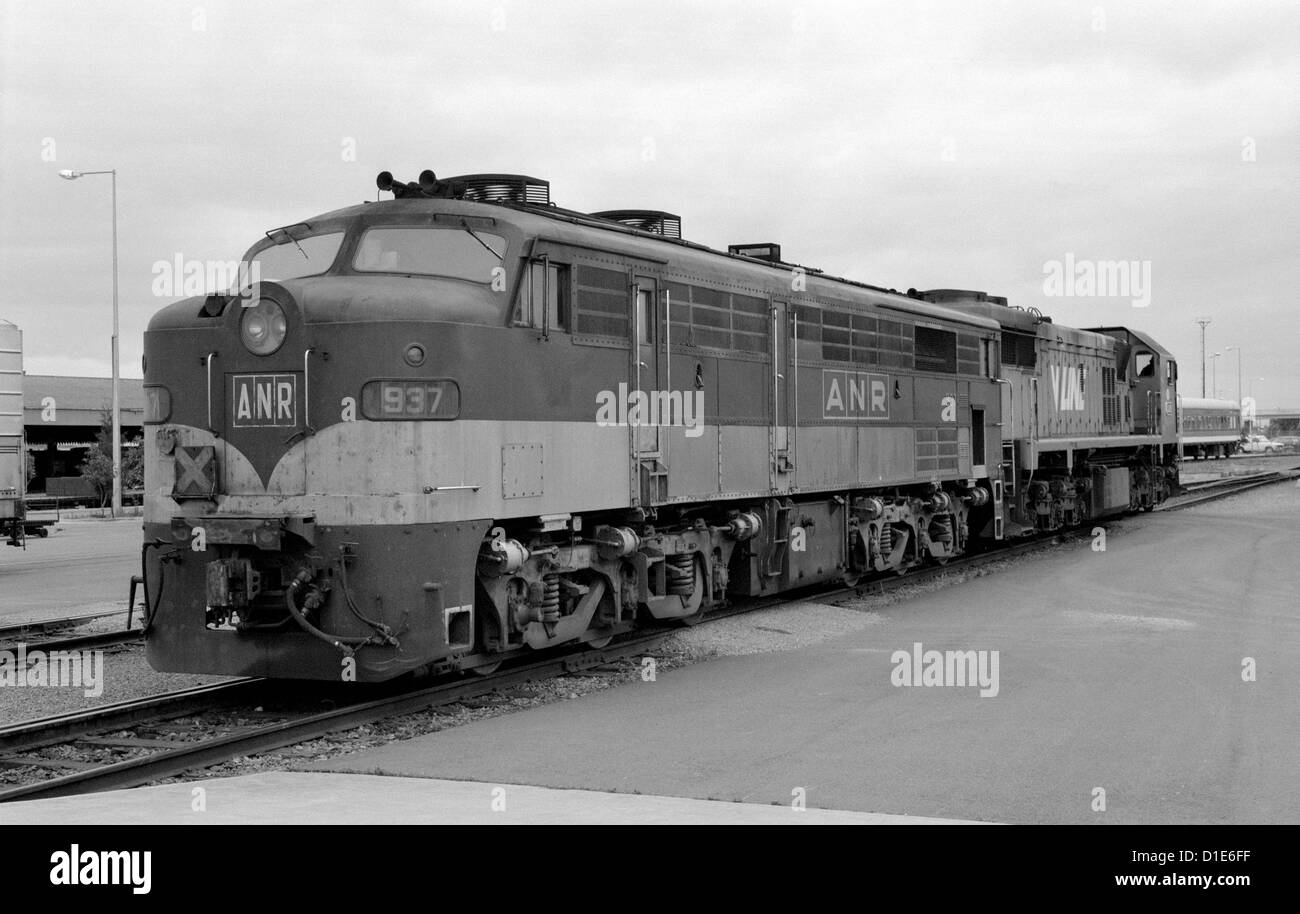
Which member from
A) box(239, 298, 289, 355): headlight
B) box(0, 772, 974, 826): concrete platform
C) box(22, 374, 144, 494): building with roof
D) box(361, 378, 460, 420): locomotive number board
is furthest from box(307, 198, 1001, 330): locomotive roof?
box(22, 374, 144, 494): building with roof

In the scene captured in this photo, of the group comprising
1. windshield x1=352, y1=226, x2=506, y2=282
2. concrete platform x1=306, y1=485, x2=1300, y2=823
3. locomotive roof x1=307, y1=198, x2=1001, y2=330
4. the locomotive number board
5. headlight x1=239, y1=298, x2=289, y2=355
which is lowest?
concrete platform x1=306, y1=485, x2=1300, y2=823

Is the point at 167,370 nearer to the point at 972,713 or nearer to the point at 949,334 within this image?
the point at 972,713

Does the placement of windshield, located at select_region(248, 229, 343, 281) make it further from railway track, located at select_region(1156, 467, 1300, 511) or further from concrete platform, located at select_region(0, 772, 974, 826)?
railway track, located at select_region(1156, 467, 1300, 511)

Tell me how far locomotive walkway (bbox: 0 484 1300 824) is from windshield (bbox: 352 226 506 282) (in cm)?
392

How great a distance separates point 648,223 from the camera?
1529cm

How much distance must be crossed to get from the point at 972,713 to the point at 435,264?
6.01 meters

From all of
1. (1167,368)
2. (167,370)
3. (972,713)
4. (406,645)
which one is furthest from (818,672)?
(1167,368)

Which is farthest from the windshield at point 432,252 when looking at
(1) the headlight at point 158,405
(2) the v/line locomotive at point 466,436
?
(1) the headlight at point 158,405

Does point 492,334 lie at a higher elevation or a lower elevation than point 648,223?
lower

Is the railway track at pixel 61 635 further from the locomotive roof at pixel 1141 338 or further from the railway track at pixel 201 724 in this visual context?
the locomotive roof at pixel 1141 338

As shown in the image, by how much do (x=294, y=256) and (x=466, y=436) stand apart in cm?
274

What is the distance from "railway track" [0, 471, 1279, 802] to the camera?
8.90 meters

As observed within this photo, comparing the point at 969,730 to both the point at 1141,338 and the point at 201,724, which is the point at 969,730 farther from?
the point at 1141,338

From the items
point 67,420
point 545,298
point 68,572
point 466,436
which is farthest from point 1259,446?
point 466,436
